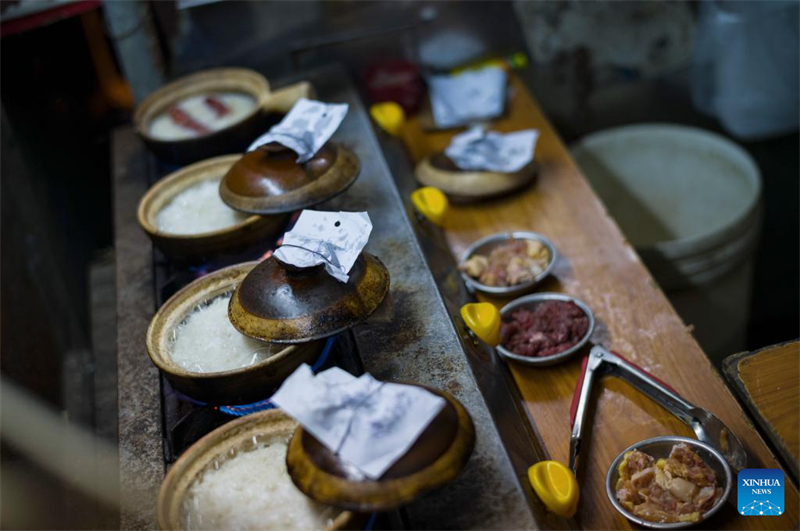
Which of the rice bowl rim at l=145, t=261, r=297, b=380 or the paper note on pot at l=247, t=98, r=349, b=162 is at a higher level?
the paper note on pot at l=247, t=98, r=349, b=162

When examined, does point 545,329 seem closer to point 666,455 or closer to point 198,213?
point 666,455

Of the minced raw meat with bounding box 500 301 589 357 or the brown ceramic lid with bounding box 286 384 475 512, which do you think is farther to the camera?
the minced raw meat with bounding box 500 301 589 357

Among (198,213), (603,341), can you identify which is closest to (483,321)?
(603,341)

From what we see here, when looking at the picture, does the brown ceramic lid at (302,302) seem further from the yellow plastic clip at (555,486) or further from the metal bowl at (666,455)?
the metal bowl at (666,455)

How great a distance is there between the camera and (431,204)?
302 centimetres

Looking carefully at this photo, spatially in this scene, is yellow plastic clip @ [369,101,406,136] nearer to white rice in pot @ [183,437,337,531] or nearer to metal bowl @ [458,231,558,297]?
metal bowl @ [458,231,558,297]

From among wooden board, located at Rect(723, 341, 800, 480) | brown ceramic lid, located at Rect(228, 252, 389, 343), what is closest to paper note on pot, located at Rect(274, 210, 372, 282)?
brown ceramic lid, located at Rect(228, 252, 389, 343)

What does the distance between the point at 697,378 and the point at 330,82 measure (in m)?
2.35

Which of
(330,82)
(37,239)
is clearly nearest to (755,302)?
(330,82)

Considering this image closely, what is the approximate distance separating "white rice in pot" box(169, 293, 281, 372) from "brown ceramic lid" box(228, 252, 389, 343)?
4.6 inches

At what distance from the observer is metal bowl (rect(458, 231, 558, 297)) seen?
2838 mm

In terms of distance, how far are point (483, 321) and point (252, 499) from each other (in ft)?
3.00

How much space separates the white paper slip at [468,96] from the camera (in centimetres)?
401

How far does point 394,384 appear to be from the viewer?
1743 millimetres
